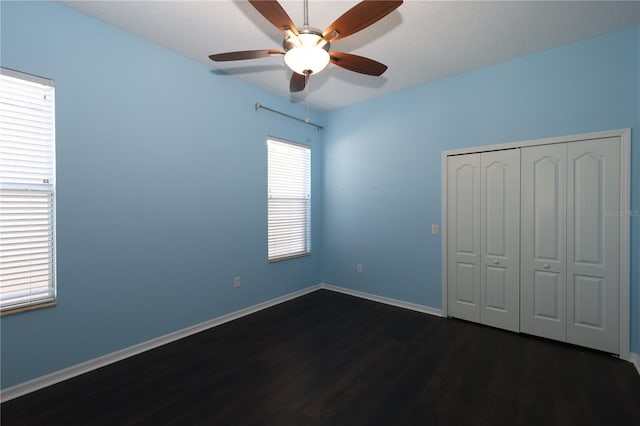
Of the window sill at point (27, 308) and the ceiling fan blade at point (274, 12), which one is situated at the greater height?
the ceiling fan blade at point (274, 12)

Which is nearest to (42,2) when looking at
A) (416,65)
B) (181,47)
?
(181,47)

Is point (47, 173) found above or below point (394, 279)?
above

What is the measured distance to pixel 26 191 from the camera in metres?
2.03

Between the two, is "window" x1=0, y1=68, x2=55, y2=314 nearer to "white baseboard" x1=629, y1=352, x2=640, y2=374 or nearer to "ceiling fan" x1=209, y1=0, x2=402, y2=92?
"ceiling fan" x1=209, y1=0, x2=402, y2=92

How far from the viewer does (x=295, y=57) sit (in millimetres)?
1646

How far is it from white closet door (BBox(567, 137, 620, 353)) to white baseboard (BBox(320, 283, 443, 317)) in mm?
1305

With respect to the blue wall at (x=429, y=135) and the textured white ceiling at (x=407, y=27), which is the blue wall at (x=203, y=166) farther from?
the textured white ceiling at (x=407, y=27)

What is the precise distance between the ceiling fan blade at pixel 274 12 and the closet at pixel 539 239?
256 cm

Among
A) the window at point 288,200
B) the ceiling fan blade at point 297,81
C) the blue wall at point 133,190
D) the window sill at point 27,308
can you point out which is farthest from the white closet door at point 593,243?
the window sill at point 27,308

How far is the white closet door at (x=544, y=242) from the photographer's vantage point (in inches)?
108

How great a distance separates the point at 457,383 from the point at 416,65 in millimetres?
3087

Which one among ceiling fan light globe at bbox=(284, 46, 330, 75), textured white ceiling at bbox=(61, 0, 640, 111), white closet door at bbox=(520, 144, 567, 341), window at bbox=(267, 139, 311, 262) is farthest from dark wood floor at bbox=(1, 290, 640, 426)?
textured white ceiling at bbox=(61, 0, 640, 111)

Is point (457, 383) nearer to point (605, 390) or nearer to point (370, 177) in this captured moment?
point (605, 390)

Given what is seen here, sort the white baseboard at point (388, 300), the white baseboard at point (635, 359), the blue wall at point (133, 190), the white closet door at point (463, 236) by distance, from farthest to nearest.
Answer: the white baseboard at point (388, 300) → the white closet door at point (463, 236) → the white baseboard at point (635, 359) → the blue wall at point (133, 190)
